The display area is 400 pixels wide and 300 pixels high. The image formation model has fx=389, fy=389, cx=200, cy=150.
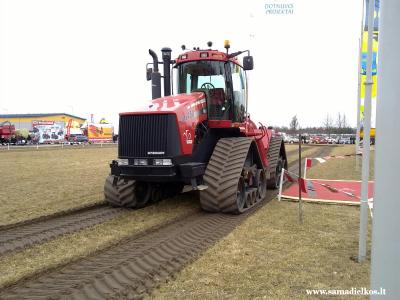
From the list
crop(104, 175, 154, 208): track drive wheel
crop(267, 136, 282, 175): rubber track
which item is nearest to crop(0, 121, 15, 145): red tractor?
crop(267, 136, 282, 175): rubber track

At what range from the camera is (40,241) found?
594cm

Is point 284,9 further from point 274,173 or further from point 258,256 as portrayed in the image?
point 274,173

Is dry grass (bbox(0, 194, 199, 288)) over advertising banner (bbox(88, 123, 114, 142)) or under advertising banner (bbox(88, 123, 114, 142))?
under

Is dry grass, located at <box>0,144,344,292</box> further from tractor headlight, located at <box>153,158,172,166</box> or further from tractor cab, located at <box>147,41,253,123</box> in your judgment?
tractor cab, located at <box>147,41,253,123</box>

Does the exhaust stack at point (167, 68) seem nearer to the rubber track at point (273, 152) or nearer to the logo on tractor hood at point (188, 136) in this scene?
the logo on tractor hood at point (188, 136)

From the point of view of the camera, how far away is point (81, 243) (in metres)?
5.86

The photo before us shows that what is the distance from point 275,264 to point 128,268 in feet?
5.97

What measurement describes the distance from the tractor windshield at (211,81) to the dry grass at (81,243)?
91.3 inches

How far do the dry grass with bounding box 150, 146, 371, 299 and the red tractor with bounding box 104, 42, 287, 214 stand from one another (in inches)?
49.4

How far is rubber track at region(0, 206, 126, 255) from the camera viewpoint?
589 cm

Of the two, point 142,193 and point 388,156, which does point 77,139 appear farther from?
point 388,156

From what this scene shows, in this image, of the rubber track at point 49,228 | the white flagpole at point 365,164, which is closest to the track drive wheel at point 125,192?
the rubber track at point 49,228

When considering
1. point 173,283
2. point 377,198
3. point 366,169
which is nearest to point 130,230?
point 173,283

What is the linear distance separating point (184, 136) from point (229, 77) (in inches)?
90.8
